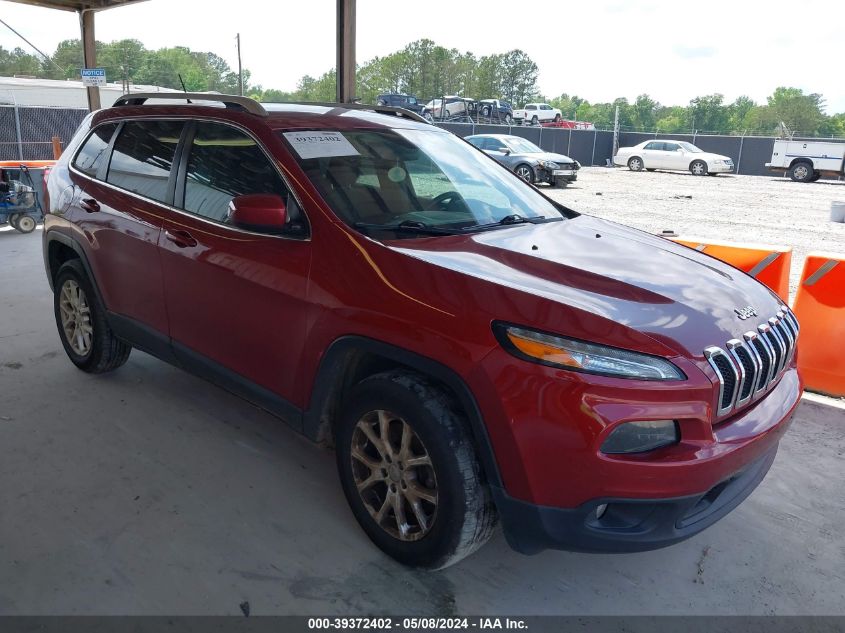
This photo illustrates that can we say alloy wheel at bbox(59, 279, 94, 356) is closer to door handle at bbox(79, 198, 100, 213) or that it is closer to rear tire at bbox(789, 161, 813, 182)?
Answer: door handle at bbox(79, 198, 100, 213)

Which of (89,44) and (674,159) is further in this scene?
(674,159)

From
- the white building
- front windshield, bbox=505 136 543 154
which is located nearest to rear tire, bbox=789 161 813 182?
front windshield, bbox=505 136 543 154

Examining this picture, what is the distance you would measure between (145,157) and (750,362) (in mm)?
3270

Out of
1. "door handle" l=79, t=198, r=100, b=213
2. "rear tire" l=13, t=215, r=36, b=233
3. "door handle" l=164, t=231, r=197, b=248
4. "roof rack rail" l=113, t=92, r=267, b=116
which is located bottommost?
"rear tire" l=13, t=215, r=36, b=233

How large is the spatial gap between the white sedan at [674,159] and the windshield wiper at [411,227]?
29035 mm

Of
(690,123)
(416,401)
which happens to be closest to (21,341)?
(416,401)

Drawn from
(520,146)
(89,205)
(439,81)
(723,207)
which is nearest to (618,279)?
(89,205)

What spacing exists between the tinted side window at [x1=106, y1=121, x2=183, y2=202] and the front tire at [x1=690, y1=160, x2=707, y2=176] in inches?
1136

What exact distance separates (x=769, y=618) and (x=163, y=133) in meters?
3.66

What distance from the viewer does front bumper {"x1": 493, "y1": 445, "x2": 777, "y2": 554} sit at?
7.14ft

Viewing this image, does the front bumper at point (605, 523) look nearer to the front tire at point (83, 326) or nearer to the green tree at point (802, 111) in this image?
the front tire at point (83, 326)

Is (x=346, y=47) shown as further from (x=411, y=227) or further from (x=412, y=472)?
(x=412, y=472)

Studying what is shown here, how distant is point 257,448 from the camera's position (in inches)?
144

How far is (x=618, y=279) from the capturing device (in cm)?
256
